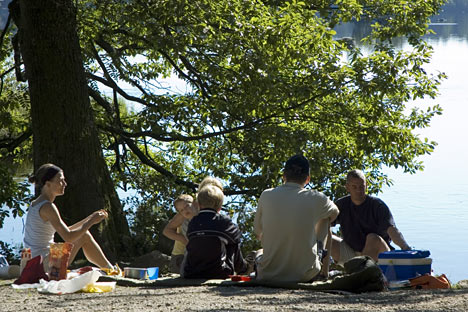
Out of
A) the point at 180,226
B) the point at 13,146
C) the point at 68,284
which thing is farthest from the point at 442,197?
the point at 68,284

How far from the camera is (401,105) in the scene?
16.5 meters

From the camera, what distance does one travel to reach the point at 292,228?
7.22 metres

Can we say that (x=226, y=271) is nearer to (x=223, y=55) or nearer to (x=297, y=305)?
(x=297, y=305)

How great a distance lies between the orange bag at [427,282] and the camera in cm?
720

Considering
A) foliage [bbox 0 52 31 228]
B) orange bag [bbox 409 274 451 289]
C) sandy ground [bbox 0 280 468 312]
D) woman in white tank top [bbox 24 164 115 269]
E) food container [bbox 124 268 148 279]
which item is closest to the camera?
sandy ground [bbox 0 280 468 312]

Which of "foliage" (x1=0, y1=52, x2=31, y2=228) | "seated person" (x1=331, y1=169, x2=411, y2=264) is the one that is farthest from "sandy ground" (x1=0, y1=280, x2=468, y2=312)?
"foliage" (x1=0, y1=52, x2=31, y2=228)

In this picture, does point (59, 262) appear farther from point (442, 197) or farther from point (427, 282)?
point (442, 197)

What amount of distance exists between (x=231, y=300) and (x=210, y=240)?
4.39 feet

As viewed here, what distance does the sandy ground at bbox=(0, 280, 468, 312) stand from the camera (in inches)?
234

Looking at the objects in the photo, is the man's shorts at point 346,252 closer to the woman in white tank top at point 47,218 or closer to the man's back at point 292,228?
the man's back at point 292,228

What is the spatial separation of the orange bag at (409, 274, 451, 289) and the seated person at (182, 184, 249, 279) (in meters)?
1.63

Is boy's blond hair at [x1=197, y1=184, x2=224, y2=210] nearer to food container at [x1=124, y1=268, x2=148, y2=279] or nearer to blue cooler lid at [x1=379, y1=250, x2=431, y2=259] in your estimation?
food container at [x1=124, y1=268, x2=148, y2=279]

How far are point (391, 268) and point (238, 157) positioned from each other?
26.3 ft

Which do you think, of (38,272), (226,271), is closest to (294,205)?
(226,271)
